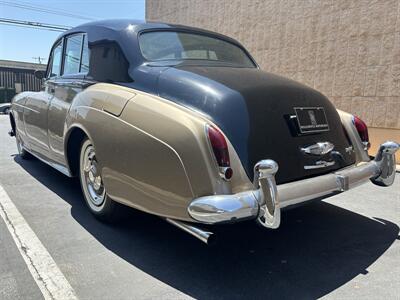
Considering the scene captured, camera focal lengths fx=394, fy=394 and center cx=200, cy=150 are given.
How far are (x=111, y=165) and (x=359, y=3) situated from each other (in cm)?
686

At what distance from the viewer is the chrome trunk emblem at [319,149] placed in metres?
3.09

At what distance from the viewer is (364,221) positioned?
4.01m

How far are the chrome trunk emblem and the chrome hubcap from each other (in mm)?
1837

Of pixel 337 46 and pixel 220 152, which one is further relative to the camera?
pixel 337 46

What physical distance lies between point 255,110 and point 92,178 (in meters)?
1.77

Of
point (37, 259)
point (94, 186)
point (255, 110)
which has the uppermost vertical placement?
point (255, 110)

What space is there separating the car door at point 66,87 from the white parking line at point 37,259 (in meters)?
0.78

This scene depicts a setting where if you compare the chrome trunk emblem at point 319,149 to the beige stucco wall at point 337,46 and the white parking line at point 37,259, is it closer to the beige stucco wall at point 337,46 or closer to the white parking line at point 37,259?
the white parking line at point 37,259

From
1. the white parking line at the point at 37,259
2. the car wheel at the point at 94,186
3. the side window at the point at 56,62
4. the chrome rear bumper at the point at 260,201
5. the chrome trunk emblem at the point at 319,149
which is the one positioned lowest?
the white parking line at the point at 37,259

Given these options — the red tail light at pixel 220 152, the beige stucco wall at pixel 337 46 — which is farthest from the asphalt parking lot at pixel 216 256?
the beige stucco wall at pixel 337 46

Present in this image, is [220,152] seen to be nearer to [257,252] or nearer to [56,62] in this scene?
[257,252]

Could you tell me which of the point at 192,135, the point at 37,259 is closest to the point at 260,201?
the point at 192,135

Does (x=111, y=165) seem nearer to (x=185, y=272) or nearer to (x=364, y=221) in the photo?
(x=185, y=272)

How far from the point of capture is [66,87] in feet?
14.0
